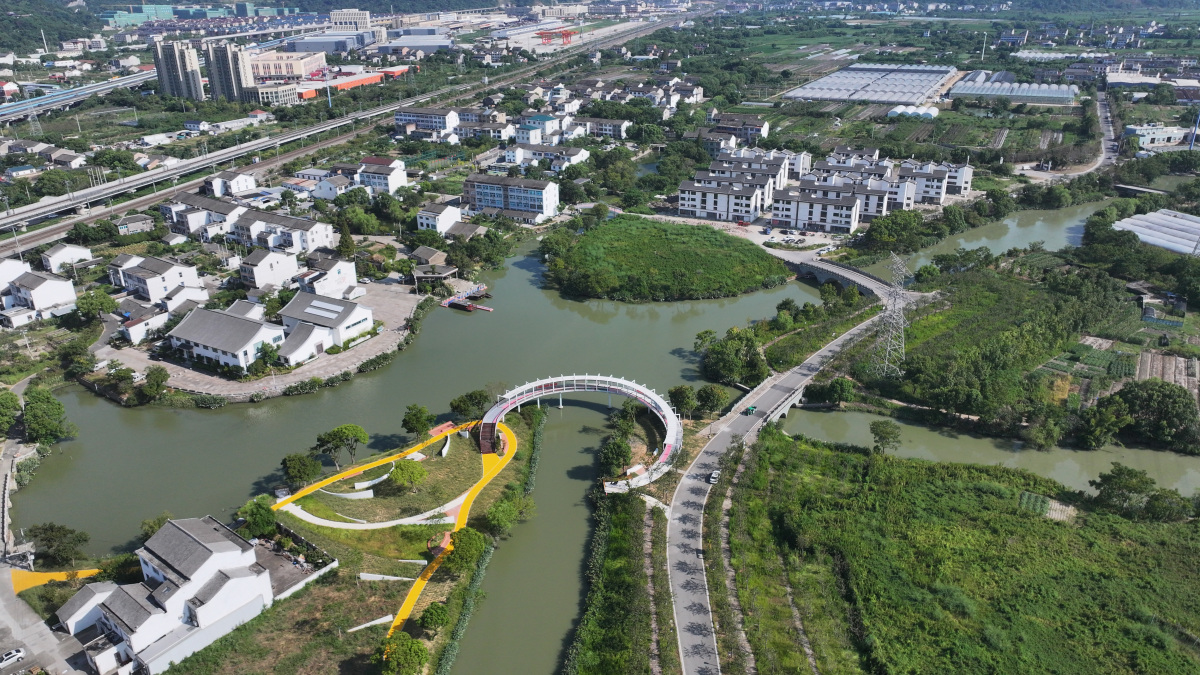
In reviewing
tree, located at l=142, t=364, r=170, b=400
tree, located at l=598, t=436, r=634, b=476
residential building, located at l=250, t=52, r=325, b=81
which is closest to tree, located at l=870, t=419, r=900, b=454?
tree, located at l=598, t=436, r=634, b=476

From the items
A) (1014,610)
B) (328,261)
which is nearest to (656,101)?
(328,261)

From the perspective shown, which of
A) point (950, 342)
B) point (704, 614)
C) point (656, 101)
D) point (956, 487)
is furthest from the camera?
point (656, 101)

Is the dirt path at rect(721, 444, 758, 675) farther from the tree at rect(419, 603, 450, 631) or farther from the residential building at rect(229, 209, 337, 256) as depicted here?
the residential building at rect(229, 209, 337, 256)

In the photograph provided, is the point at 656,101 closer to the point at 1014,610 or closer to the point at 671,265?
the point at 671,265

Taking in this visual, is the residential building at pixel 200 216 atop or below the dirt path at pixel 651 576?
atop

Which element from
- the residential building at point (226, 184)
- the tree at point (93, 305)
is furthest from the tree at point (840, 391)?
the residential building at point (226, 184)

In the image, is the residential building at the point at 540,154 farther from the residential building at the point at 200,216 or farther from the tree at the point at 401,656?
the tree at the point at 401,656
